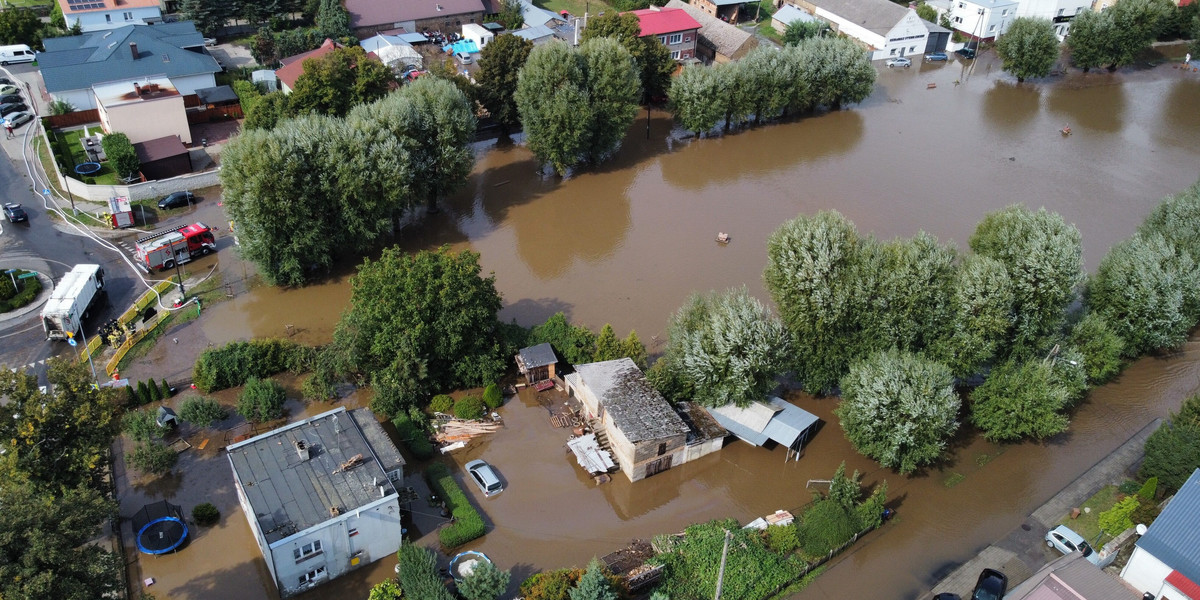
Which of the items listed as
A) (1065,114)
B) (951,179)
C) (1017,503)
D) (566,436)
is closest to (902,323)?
(1017,503)

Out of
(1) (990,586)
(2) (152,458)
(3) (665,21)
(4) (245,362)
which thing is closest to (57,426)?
(2) (152,458)

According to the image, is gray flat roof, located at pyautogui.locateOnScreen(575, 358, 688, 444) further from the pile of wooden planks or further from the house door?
the pile of wooden planks

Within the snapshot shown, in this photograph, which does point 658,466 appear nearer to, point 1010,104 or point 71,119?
point 71,119

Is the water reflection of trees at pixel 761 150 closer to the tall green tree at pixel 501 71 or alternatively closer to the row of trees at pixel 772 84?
the row of trees at pixel 772 84

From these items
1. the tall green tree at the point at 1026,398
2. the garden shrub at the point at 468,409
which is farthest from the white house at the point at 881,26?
the garden shrub at the point at 468,409

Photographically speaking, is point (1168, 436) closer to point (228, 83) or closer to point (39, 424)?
point (39, 424)
